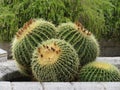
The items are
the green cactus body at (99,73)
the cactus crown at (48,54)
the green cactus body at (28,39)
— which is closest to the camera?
the cactus crown at (48,54)

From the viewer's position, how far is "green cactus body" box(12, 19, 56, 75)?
3.32 m

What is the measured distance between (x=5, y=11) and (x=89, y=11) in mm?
1419

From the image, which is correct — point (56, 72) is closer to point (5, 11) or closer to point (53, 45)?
point (53, 45)

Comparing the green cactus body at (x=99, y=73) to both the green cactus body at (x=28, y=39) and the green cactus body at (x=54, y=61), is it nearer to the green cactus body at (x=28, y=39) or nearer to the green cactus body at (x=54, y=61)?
the green cactus body at (x=54, y=61)

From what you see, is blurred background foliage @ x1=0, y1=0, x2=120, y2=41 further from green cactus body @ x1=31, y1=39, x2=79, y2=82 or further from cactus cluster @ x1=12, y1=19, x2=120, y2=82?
Answer: green cactus body @ x1=31, y1=39, x2=79, y2=82

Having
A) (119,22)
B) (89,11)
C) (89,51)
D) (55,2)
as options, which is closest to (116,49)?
(119,22)

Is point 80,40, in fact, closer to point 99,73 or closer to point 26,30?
point 99,73

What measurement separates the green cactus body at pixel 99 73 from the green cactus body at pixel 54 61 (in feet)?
0.38

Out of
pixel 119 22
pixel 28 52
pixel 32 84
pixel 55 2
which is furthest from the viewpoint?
pixel 119 22

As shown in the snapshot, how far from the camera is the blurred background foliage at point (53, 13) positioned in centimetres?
655

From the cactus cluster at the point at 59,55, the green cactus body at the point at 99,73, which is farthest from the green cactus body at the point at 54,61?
the green cactus body at the point at 99,73

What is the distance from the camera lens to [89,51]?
11.2ft

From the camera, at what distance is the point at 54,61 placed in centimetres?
308

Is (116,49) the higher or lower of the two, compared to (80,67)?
lower
